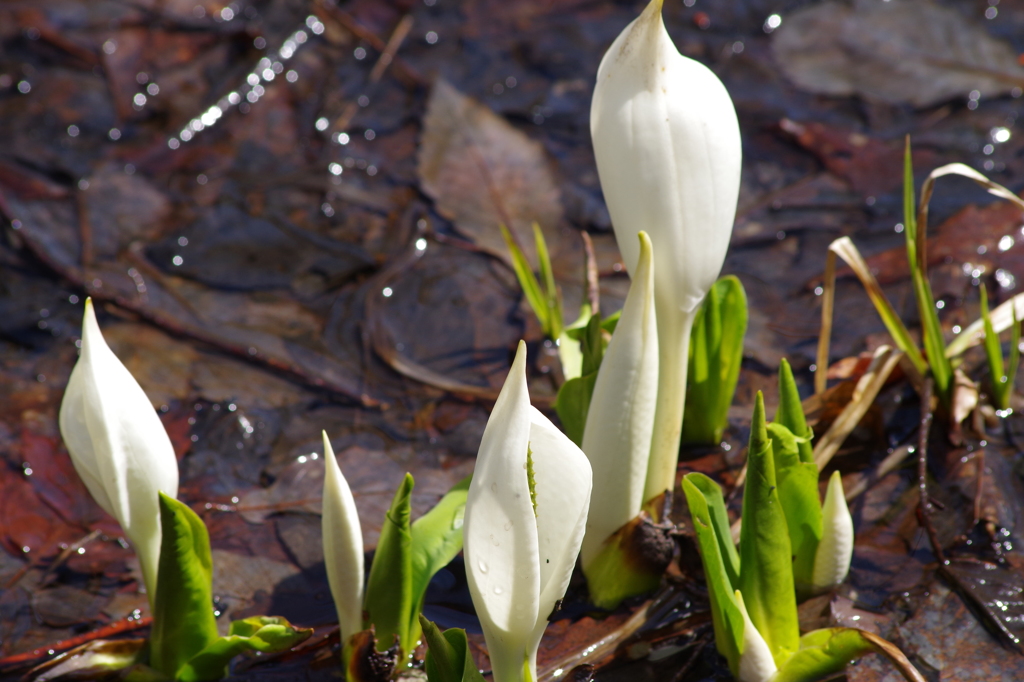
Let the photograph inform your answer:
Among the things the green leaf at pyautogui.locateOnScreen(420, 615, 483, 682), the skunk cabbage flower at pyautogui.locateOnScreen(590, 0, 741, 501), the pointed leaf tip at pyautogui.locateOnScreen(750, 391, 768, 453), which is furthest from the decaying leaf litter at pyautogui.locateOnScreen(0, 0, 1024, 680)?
the skunk cabbage flower at pyautogui.locateOnScreen(590, 0, 741, 501)

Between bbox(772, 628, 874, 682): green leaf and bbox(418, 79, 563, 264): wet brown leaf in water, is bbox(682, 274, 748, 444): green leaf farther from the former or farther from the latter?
bbox(418, 79, 563, 264): wet brown leaf in water

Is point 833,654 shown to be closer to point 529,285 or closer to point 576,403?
point 576,403

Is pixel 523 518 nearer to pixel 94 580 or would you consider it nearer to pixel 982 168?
pixel 94 580

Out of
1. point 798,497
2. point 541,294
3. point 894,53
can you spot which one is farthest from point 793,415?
point 894,53

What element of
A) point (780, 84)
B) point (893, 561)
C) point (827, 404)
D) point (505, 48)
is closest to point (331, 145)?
point (505, 48)

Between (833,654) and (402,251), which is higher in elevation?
(402,251)
